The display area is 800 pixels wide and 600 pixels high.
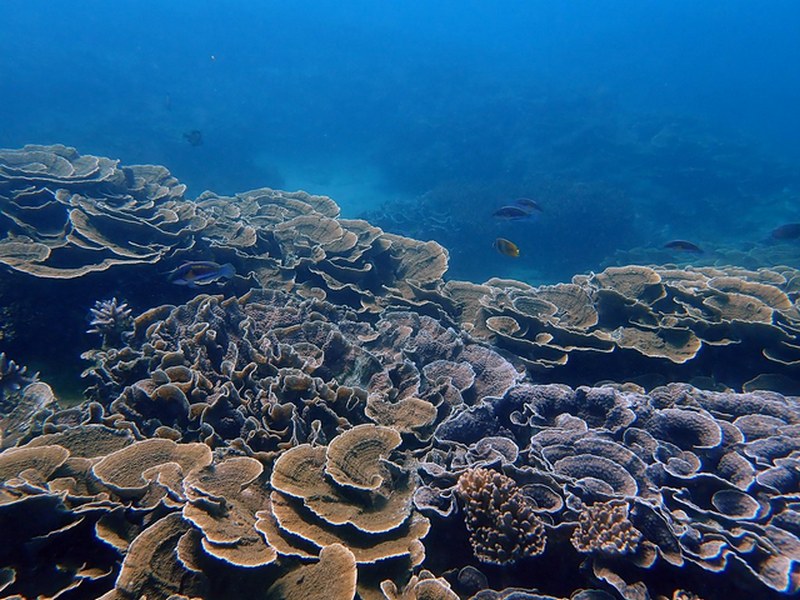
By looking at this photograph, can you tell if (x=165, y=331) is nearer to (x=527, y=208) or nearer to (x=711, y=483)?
(x=711, y=483)

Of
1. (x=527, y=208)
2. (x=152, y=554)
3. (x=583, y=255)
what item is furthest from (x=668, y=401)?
(x=583, y=255)

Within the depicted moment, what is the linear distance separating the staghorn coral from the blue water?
12.3m

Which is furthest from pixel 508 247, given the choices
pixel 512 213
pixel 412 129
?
pixel 412 129

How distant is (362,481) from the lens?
2621 millimetres

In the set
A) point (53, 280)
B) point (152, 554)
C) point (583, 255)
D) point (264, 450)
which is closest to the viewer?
point (152, 554)

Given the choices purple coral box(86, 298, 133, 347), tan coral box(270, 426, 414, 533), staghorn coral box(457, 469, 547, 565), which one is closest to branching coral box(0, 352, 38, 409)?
purple coral box(86, 298, 133, 347)

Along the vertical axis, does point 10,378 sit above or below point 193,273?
below

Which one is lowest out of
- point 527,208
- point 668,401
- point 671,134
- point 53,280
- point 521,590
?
point 521,590

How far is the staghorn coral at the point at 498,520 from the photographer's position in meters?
2.36

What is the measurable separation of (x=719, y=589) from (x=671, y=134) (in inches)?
1441

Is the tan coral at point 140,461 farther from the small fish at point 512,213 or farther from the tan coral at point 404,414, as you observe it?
the small fish at point 512,213

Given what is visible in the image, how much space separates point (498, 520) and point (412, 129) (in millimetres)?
34715

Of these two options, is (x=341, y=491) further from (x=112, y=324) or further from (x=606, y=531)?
(x=112, y=324)

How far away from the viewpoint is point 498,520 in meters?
2.37
